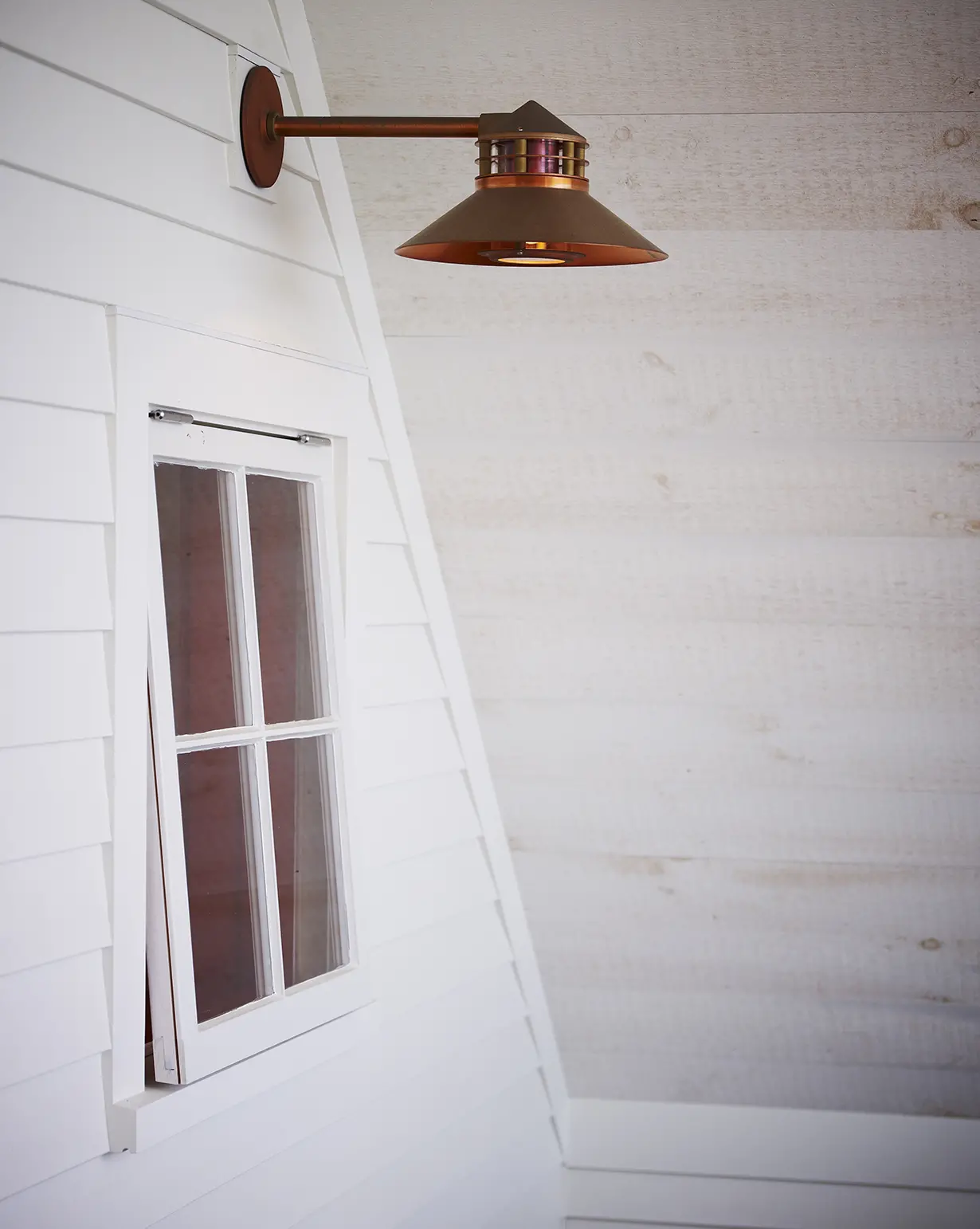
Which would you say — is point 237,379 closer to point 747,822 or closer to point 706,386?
point 706,386

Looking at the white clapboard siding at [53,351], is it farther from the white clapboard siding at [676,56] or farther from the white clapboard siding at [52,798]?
the white clapboard siding at [676,56]

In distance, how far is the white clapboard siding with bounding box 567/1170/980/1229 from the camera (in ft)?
8.87

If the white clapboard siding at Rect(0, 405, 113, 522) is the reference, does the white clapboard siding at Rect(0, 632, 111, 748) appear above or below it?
below

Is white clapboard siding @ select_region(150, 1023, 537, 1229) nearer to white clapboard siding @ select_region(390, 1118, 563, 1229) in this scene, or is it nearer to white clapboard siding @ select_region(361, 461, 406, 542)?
white clapboard siding @ select_region(390, 1118, 563, 1229)

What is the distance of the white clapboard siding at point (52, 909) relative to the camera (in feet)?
4.54

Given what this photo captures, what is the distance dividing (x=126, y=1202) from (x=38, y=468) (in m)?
0.88

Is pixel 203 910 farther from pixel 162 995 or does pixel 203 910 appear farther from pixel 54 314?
pixel 54 314

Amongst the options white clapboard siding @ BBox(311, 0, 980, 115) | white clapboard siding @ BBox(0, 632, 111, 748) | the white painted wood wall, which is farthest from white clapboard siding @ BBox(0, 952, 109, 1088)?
white clapboard siding @ BBox(311, 0, 980, 115)

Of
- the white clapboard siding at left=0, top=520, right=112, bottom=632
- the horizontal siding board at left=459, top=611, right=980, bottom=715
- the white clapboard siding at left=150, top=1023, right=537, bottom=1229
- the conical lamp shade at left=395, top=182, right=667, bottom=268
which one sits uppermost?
the conical lamp shade at left=395, top=182, right=667, bottom=268

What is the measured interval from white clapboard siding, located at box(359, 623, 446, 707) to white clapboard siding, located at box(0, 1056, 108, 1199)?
2.50ft

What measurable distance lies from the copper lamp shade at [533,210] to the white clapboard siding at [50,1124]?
1023 millimetres

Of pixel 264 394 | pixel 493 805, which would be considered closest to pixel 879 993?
pixel 493 805

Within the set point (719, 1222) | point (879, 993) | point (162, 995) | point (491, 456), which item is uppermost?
point (491, 456)

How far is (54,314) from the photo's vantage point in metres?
1.44
